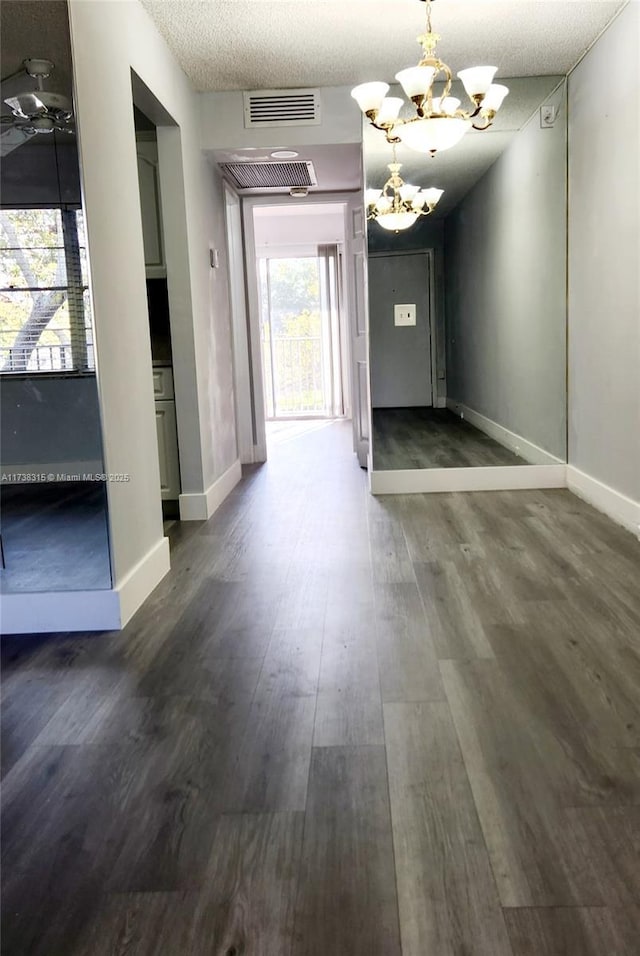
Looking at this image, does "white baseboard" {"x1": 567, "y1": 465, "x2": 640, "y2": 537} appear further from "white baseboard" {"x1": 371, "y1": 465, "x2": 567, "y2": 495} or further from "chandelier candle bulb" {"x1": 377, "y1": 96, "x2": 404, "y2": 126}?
"chandelier candle bulb" {"x1": 377, "y1": 96, "x2": 404, "y2": 126}

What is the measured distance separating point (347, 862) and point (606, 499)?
10.1ft

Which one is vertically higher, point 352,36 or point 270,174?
point 352,36

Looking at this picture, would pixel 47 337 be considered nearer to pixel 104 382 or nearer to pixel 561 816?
pixel 104 382

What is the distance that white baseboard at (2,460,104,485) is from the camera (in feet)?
7.79

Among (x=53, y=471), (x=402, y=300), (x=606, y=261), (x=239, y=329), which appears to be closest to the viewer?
(x=53, y=471)

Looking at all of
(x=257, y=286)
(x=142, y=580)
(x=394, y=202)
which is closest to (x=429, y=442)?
(x=394, y=202)

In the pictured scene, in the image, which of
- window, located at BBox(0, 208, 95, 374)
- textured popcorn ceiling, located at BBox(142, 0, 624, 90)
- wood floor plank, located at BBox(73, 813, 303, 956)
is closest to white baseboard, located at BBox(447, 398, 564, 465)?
textured popcorn ceiling, located at BBox(142, 0, 624, 90)

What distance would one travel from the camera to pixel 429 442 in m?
5.09

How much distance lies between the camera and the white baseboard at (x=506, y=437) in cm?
481

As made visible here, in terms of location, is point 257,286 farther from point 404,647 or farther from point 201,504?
point 404,647

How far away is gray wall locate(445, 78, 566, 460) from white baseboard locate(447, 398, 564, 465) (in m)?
0.03

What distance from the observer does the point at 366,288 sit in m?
4.75

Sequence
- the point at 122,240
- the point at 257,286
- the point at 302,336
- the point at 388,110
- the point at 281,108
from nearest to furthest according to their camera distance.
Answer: the point at 122,240, the point at 388,110, the point at 281,108, the point at 257,286, the point at 302,336

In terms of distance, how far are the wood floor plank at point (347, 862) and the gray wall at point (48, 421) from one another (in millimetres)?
1322
